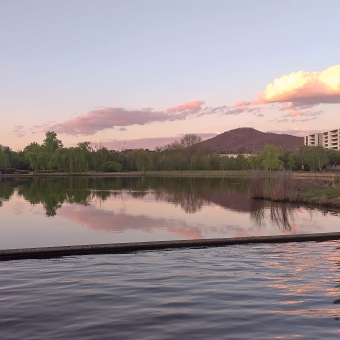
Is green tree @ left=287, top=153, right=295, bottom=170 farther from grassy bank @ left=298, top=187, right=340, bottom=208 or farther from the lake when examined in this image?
the lake

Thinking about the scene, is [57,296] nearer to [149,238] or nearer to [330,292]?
[330,292]

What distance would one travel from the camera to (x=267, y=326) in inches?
210

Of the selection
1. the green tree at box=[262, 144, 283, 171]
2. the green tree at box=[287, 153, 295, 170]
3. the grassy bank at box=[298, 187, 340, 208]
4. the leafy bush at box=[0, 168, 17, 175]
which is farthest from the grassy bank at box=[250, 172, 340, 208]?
the leafy bush at box=[0, 168, 17, 175]

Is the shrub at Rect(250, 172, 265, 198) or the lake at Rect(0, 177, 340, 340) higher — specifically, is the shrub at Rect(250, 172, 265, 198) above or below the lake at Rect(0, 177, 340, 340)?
above

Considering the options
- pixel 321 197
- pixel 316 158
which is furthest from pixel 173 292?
pixel 316 158

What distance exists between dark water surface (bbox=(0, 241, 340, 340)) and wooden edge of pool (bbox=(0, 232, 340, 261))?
0.39m

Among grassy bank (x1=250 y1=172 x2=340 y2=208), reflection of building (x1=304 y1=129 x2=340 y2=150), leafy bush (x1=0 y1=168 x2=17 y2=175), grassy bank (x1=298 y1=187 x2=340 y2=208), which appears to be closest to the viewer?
grassy bank (x1=298 y1=187 x2=340 y2=208)

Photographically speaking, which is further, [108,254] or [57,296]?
[108,254]

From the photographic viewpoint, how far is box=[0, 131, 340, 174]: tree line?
77.2m

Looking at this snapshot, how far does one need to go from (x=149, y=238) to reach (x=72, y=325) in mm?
7408

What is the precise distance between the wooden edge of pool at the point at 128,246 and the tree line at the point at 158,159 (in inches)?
2321

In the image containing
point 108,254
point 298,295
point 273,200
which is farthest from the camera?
point 273,200

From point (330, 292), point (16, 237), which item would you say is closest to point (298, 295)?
point (330, 292)

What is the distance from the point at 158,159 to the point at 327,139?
74774 millimetres
